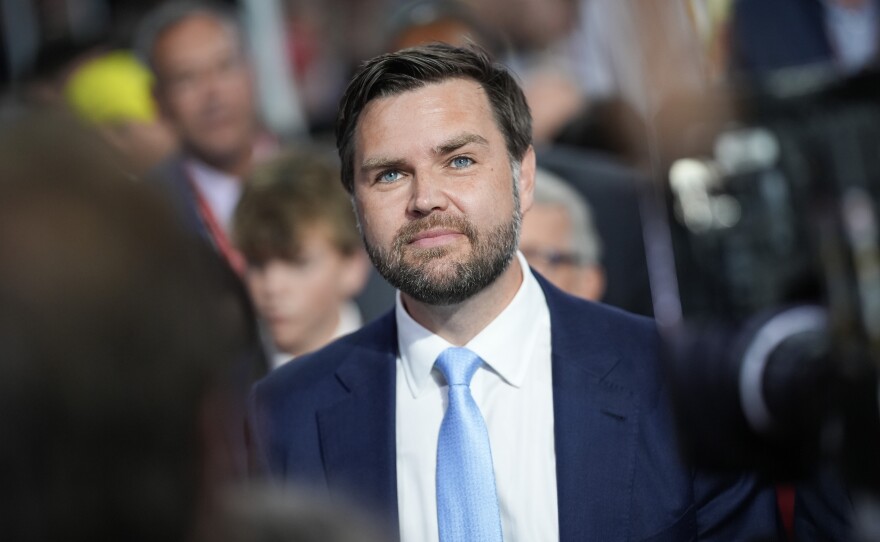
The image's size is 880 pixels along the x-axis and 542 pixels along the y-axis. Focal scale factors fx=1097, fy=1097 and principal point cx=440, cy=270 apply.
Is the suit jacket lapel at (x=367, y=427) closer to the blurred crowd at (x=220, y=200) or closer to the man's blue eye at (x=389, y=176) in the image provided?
the blurred crowd at (x=220, y=200)

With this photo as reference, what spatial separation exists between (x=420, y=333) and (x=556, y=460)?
0.38 meters

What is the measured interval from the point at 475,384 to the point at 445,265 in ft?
0.82

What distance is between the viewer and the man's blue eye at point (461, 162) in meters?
2.19

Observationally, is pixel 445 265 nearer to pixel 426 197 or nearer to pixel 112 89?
pixel 426 197

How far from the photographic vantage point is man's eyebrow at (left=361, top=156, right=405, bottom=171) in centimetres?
219

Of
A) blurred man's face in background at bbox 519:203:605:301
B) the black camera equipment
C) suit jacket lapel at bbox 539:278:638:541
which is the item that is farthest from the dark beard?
blurred man's face in background at bbox 519:203:605:301

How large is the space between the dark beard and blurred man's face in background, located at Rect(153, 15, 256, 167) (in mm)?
1945

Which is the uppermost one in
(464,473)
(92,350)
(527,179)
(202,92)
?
(202,92)

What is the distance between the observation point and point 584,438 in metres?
2.11

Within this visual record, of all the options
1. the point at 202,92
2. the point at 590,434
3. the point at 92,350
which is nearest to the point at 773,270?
the point at 590,434

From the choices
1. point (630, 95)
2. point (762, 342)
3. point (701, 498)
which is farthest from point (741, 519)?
point (630, 95)

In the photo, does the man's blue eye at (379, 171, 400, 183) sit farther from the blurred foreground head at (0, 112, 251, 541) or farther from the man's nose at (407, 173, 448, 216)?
the blurred foreground head at (0, 112, 251, 541)

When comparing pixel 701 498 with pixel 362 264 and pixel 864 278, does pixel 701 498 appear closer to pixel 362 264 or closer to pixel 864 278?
pixel 864 278

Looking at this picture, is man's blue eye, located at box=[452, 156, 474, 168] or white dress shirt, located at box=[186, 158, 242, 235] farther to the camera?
white dress shirt, located at box=[186, 158, 242, 235]
